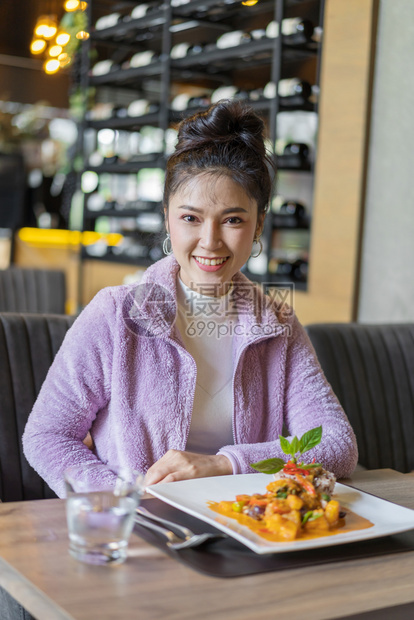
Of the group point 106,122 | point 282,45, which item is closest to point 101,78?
point 106,122

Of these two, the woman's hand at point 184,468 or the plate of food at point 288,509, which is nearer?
the plate of food at point 288,509

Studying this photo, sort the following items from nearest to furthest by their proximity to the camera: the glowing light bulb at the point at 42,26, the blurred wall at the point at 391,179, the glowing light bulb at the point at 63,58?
the blurred wall at the point at 391,179, the glowing light bulb at the point at 42,26, the glowing light bulb at the point at 63,58

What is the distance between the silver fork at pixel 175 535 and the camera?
942mm

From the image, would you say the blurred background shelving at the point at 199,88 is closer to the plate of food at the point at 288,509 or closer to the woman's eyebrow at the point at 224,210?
the woman's eyebrow at the point at 224,210

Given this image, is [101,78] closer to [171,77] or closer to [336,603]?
[171,77]

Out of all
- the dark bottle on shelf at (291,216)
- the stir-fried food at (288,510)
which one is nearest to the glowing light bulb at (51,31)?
the dark bottle on shelf at (291,216)

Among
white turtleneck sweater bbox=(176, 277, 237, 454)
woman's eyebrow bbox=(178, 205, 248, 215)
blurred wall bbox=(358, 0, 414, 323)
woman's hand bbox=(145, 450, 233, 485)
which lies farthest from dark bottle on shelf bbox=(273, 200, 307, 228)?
woman's hand bbox=(145, 450, 233, 485)

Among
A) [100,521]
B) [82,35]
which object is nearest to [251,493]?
[100,521]

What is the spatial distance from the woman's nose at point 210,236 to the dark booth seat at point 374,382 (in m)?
0.69

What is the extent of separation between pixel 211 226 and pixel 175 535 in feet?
2.05

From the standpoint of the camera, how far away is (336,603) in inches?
32.8

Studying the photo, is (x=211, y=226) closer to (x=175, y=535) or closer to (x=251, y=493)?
(x=251, y=493)

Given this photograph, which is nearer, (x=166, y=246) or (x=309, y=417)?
(x=309, y=417)

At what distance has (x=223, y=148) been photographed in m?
1.46
